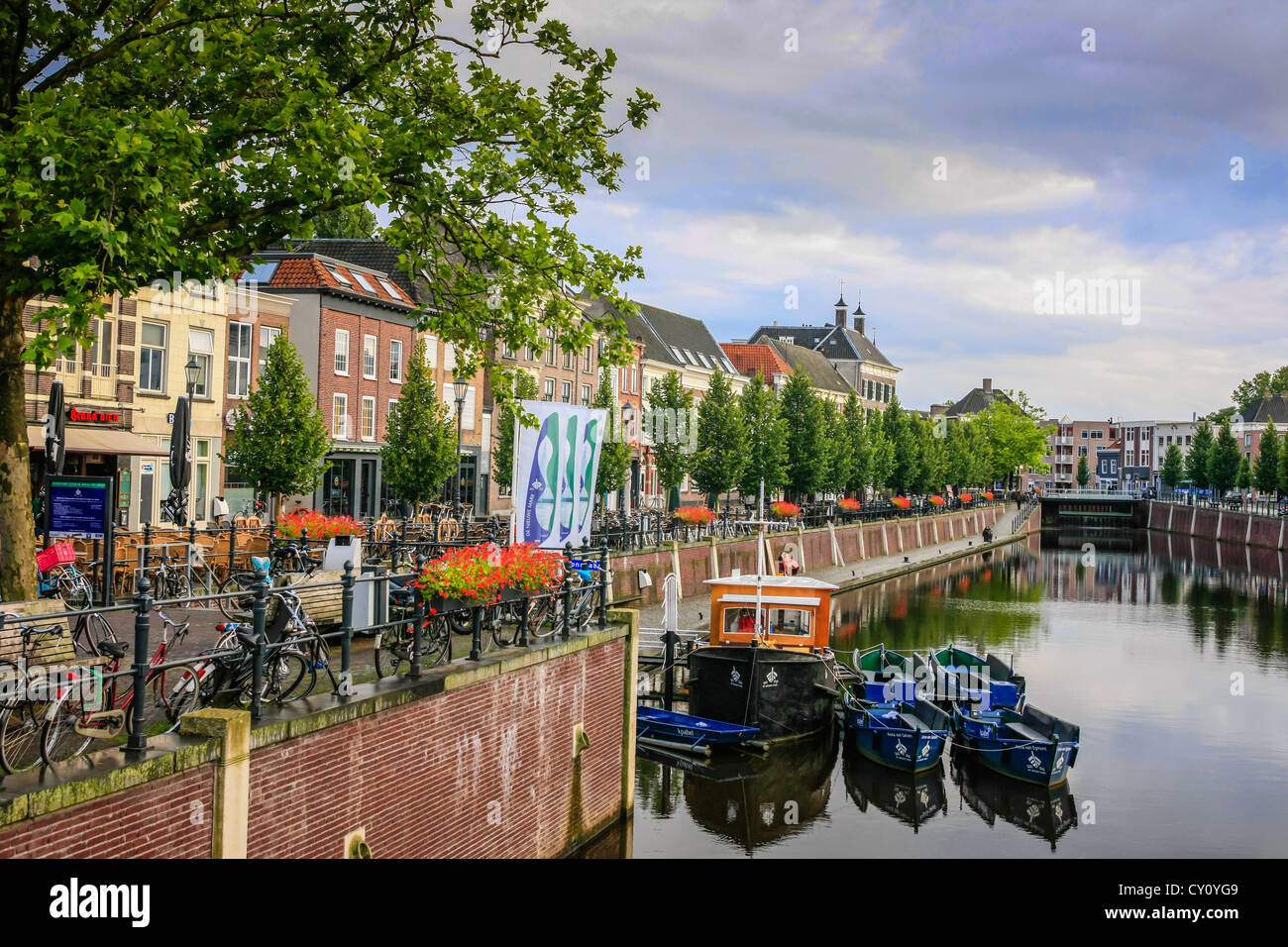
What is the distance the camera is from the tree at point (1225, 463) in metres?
120

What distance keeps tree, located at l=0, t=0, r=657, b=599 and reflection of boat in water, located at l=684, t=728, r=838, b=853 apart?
377 inches

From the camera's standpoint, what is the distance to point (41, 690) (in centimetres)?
889

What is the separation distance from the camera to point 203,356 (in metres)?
38.3

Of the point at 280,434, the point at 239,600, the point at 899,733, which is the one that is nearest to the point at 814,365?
the point at 280,434

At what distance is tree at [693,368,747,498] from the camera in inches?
2239

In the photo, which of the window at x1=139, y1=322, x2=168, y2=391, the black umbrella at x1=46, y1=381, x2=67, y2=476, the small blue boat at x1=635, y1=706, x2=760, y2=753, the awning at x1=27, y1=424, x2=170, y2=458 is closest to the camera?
the black umbrella at x1=46, y1=381, x2=67, y2=476

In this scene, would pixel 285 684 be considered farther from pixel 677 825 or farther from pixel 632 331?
pixel 632 331

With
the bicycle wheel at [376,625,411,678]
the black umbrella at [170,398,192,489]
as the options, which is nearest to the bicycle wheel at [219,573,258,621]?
the bicycle wheel at [376,625,411,678]

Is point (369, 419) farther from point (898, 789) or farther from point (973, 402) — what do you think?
point (973, 402)

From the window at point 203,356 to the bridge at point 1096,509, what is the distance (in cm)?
10889

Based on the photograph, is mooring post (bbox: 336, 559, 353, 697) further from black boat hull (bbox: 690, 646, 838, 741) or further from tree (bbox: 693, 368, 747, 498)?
tree (bbox: 693, 368, 747, 498)

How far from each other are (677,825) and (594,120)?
12153mm

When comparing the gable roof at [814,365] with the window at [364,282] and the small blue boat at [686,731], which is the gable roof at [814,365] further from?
the small blue boat at [686,731]
